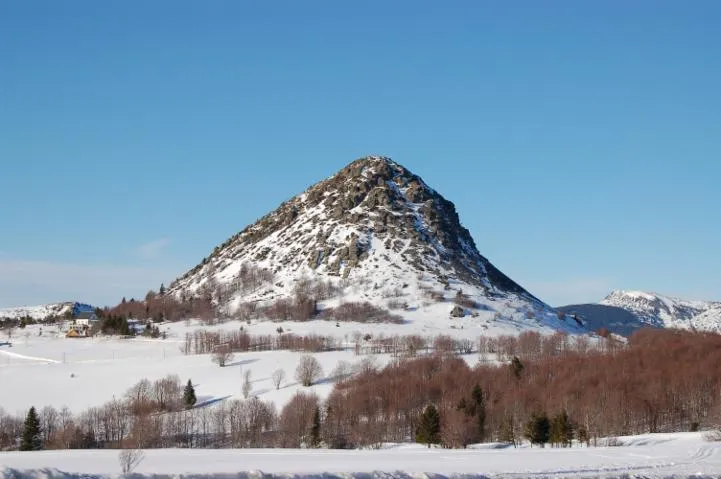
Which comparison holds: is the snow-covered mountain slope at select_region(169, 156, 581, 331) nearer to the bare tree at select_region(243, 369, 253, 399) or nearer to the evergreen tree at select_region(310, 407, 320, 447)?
the bare tree at select_region(243, 369, 253, 399)

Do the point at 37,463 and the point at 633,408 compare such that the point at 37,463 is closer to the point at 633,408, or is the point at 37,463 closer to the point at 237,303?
the point at 633,408

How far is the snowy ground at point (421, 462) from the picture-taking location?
40688 mm

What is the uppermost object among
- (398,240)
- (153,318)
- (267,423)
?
(398,240)

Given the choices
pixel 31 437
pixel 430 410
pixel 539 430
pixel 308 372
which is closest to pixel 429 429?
pixel 430 410

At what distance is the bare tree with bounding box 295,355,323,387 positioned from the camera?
107000mm

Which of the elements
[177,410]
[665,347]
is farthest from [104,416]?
[665,347]

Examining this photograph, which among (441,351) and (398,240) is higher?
(398,240)

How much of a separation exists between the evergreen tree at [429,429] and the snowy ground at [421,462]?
18242 mm

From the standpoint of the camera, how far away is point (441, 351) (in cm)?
12631

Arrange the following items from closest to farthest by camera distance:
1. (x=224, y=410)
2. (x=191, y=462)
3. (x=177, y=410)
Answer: (x=191, y=462)
(x=224, y=410)
(x=177, y=410)

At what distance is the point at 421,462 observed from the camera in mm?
48125

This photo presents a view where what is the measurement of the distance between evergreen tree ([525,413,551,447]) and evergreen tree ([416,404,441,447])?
26.5 ft

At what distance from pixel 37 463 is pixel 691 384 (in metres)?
68.9

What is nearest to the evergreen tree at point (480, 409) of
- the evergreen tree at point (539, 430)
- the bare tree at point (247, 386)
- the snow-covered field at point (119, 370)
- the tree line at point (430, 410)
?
the tree line at point (430, 410)
